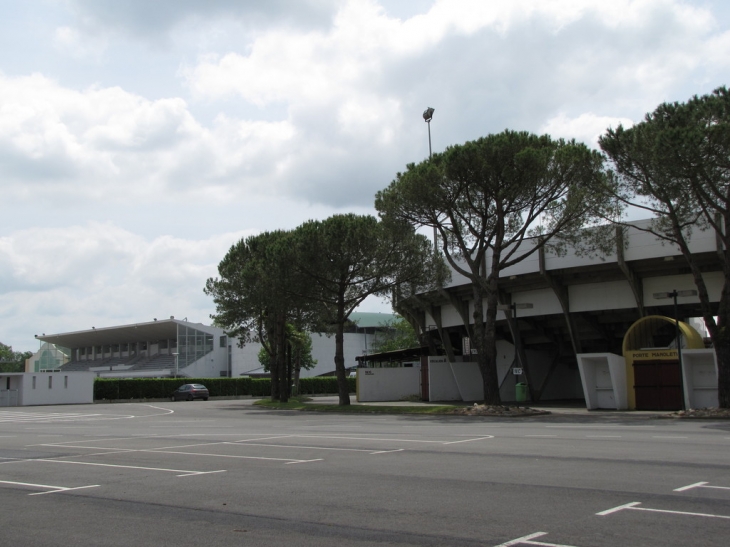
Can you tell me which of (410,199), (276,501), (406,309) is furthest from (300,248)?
(276,501)

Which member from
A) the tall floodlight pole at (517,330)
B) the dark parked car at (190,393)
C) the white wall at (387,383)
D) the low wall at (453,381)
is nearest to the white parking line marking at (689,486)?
the tall floodlight pole at (517,330)

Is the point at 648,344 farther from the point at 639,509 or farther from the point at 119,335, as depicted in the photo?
the point at 119,335

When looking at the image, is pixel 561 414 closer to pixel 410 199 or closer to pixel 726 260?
pixel 726 260

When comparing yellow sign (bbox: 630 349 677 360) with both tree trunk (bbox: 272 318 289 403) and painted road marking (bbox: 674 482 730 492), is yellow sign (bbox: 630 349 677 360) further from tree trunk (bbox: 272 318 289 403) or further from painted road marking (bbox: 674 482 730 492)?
painted road marking (bbox: 674 482 730 492)

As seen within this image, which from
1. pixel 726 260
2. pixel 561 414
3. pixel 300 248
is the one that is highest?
pixel 300 248

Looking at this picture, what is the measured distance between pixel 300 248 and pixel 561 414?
13.9 m

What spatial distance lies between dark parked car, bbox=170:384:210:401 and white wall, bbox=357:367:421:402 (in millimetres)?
18915

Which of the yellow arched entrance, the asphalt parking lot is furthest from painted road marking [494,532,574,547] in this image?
the yellow arched entrance

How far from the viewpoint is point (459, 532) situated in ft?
20.5

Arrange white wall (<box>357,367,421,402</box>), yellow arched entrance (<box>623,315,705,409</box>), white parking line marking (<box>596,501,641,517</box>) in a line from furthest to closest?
white wall (<box>357,367,421,402</box>)
yellow arched entrance (<box>623,315,705,409</box>)
white parking line marking (<box>596,501,641,517</box>)

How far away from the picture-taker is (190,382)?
5844 centimetres

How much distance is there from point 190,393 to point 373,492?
48.4m

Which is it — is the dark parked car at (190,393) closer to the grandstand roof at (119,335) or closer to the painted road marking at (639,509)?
the grandstand roof at (119,335)

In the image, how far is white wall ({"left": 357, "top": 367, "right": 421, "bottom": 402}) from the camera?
4084 cm
